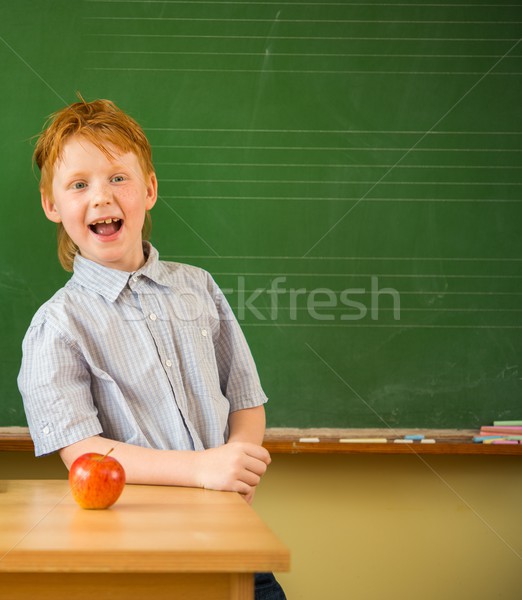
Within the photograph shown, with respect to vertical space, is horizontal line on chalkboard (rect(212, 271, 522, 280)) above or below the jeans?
above

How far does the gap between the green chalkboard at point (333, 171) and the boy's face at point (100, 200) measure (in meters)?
0.92

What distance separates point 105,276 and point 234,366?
301 mm

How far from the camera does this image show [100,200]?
1363mm

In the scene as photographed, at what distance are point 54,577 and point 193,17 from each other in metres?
1.88

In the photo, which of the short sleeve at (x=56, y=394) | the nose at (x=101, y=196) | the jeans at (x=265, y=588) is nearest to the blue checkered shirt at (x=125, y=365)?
the short sleeve at (x=56, y=394)

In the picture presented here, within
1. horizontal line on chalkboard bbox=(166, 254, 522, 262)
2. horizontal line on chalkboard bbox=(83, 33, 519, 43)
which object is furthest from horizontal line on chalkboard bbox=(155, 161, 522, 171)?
horizontal line on chalkboard bbox=(83, 33, 519, 43)

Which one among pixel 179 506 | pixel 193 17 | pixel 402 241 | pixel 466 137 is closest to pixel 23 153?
pixel 193 17

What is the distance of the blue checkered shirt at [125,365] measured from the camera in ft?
4.03

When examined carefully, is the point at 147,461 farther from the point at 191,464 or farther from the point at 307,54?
the point at 307,54

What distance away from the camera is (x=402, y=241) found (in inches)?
94.0

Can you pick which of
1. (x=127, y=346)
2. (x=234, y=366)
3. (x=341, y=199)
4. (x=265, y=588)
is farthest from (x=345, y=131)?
(x=265, y=588)

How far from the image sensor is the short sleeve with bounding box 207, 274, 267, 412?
1472 millimetres

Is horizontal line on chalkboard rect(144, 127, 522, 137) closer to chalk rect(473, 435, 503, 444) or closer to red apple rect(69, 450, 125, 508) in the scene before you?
chalk rect(473, 435, 503, 444)

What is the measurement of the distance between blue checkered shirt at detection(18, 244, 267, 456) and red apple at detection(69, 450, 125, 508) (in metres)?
0.20
